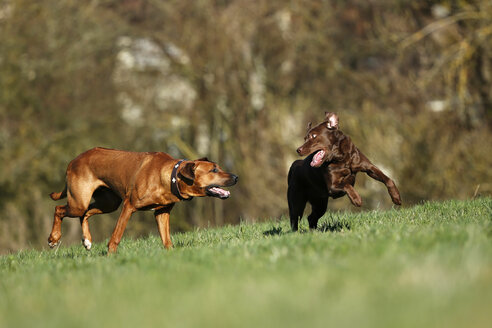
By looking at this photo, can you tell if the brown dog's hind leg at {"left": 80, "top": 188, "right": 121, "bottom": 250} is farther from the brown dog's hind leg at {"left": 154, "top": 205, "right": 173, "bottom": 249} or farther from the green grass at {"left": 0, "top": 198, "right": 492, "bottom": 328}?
the green grass at {"left": 0, "top": 198, "right": 492, "bottom": 328}

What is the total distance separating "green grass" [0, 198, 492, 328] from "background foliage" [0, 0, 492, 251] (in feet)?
42.5

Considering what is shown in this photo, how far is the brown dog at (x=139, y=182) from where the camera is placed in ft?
25.1

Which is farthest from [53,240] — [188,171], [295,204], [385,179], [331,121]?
[385,179]

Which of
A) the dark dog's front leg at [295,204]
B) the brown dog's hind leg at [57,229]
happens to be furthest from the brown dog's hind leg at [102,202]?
the dark dog's front leg at [295,204]

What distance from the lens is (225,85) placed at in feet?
71.8

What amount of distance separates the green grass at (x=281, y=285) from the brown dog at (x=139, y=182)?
120 cm

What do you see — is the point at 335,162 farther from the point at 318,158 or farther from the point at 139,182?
the point at 139,182

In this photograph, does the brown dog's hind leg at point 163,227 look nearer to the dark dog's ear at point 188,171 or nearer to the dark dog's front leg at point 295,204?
the dark dog's ear at point 188,171

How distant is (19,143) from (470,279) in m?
18.8

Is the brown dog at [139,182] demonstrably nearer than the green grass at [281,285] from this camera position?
No

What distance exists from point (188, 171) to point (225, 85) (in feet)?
48.0

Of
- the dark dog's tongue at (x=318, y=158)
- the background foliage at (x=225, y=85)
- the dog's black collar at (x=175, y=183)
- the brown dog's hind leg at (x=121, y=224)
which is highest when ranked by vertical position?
the background foliage at (x=225, y=85)

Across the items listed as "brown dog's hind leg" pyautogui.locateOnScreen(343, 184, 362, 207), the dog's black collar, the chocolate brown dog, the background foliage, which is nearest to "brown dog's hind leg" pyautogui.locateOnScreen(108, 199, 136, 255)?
the dog's black collar

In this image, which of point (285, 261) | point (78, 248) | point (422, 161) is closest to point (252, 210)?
point (422, 161)
